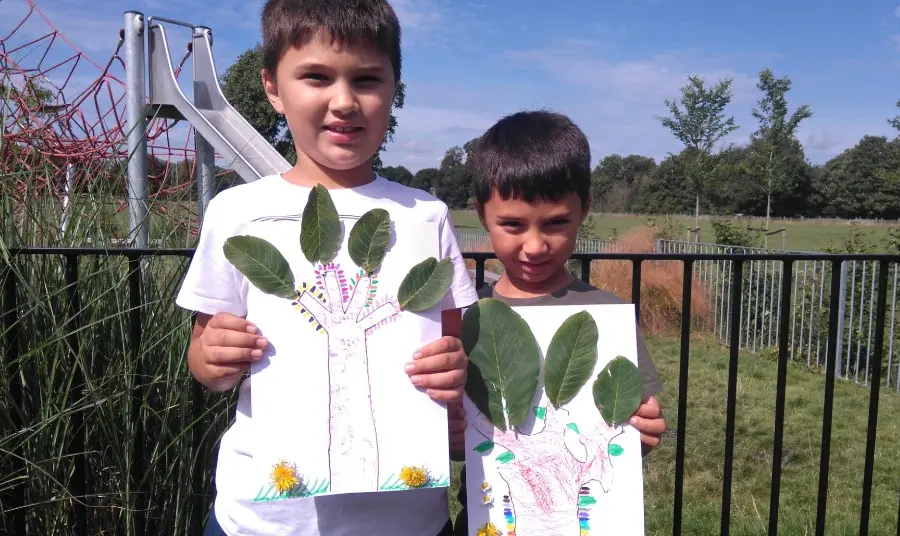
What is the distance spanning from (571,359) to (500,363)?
14cm

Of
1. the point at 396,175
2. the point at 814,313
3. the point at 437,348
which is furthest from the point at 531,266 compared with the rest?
the point at 396,175

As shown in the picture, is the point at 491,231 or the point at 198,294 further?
the point at 491,231

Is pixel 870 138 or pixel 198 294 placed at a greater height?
pixel 870 138

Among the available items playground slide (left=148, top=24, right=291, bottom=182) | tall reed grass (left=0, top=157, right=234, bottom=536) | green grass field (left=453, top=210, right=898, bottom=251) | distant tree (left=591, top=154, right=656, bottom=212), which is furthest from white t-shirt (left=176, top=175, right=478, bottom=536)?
distant tree (left=591, top=154, right=656, bottom=212)

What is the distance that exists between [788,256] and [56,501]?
2.38m

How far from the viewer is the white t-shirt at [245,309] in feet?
3.81

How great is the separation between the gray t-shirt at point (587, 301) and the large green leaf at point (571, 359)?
13 centimetres

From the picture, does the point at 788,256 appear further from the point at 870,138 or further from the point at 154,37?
the point at 870,138

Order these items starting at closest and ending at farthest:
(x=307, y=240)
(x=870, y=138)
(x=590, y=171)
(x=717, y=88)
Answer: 1. (x=307, y=240)
2. (x=590, y=171)
3. (x=717, y=88)
4. (x=870, y=138)

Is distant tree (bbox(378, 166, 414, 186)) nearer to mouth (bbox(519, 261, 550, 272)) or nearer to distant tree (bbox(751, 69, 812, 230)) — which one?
mouth (bbox(519, 261, 550, 272))

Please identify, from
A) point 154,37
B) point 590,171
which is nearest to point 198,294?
point 590,171

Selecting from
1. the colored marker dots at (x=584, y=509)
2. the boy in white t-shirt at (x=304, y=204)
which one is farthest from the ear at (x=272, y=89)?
the colored marker dots at (x=584, y=509)

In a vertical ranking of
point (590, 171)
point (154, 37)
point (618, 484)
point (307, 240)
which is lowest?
point (618, 484)

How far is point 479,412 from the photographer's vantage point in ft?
3.99
